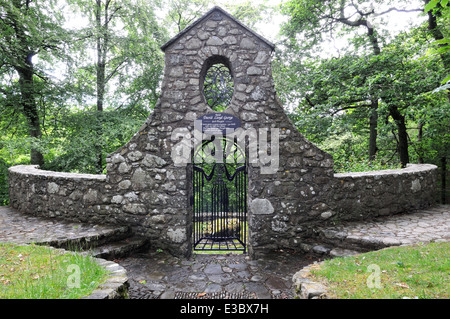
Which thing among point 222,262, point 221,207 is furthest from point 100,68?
point 222,262

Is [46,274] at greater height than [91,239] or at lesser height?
greater

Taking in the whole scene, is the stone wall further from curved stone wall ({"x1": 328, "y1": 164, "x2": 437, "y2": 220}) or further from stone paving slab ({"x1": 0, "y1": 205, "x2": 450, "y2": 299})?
curved stone wall ({"x1": 328, "y1": 164, "x2": 437, "y2": 220})

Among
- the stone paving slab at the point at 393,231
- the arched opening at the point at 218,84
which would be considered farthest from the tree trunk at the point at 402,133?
the arched opening at the point at 218,84

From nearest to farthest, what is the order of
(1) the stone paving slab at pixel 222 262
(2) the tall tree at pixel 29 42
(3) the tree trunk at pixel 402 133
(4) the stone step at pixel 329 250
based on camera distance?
1. (1) the stone paving slab at pixel 222 262
2. (4) the stone step at pixel 329 250
3. (2) the tall tree at pixel 29 42
4. (3) the tree trunk at pixel 402 133

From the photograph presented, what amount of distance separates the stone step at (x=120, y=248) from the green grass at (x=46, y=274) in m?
1.02

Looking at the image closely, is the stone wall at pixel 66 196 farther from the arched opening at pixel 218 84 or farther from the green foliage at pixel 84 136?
the green foliage at pixel 84 136

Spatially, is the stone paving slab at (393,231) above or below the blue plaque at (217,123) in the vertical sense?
below

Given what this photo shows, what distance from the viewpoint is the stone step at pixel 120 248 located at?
4.23 metres

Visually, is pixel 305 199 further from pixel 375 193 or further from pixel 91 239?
pixel 91 239

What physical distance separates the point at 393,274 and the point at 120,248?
4.08m

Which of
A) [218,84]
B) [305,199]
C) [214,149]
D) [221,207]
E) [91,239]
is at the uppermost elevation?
[218,84]

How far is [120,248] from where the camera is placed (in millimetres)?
4422

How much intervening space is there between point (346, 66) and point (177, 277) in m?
7.73
